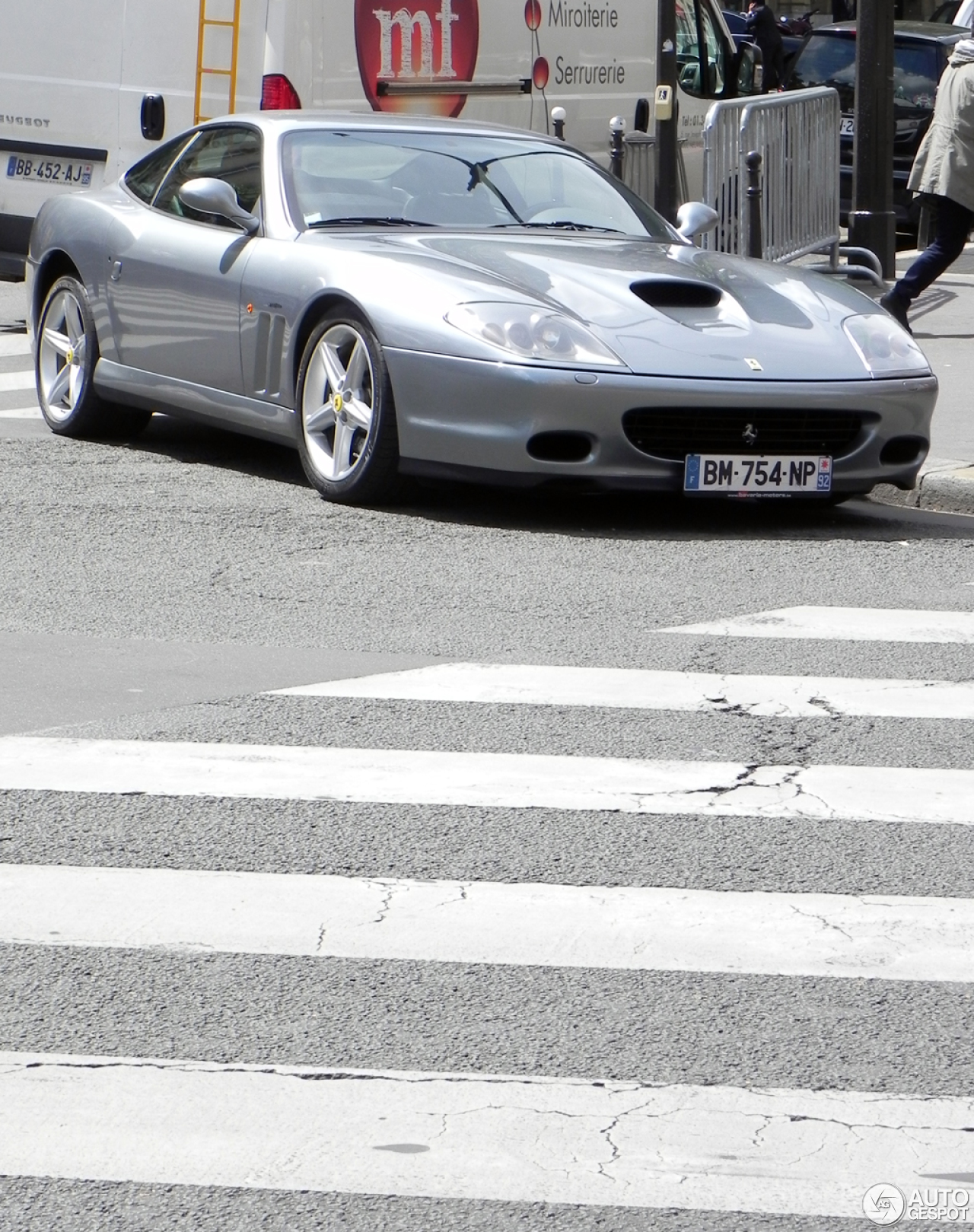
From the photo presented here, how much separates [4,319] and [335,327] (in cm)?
709

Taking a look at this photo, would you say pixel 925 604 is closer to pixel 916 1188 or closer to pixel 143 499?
pixel 143 499

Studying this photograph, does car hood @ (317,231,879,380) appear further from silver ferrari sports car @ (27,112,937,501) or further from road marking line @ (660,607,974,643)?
road marking line @ (660,607,974,643)

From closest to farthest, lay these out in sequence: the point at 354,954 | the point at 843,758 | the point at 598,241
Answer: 1. the point at 354,954
2. the point at 843,758
3. the point at 598,241

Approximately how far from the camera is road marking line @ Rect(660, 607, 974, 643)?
20.9 ft

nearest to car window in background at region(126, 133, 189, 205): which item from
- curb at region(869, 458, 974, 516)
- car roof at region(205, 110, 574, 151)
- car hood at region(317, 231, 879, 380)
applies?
car roof at region(205, 110, 574, 151)

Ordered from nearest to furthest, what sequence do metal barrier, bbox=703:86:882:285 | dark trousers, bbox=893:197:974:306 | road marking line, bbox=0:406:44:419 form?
road marking line, bbox=0:406:44:419 < dark trousers, bbox=893:197:974:306 < metal barrier, bbox=703:86:882:285

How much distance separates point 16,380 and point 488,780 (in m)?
7.48

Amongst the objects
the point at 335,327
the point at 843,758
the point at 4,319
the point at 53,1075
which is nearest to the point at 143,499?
the point at 335,327

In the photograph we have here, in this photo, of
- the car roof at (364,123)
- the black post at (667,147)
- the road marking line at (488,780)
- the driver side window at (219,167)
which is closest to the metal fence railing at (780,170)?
the black post at (667,147)

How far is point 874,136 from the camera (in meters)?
14.6

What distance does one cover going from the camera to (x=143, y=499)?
8.35 m

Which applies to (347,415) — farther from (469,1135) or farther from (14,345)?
(14,345)

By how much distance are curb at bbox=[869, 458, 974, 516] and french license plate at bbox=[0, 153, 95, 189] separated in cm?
579

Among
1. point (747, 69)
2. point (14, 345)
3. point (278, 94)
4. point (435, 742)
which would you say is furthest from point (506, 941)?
point (747, 69)
